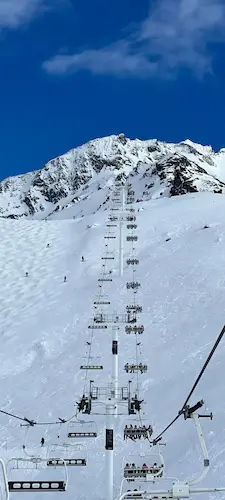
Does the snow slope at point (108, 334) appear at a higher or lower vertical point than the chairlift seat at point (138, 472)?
higher

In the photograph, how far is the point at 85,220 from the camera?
68375 mm

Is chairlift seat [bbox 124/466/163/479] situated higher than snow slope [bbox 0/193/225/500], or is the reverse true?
snow slope [bbox 0/193/225/500]

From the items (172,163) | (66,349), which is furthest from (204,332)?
(172,163)

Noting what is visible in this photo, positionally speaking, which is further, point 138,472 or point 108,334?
point 108,334

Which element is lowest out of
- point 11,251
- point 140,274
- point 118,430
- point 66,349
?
point 118,430

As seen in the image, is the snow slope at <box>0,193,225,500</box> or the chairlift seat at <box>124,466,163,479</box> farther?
the snow slope at <box>0,193,225,500</box>

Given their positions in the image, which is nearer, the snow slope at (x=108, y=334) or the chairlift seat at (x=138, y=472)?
the chairlift seat at (x=138, y=472)

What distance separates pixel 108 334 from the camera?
3412 centimetres

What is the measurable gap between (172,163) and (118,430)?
14847 cm

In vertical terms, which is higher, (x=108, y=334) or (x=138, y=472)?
(x=108, y=334)

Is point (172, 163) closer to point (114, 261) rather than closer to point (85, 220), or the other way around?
point (85, 220)

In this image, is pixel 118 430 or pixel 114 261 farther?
pixel 114 261

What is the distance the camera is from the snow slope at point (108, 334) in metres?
→ 21.7

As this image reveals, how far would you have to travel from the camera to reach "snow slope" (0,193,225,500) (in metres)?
21.7
